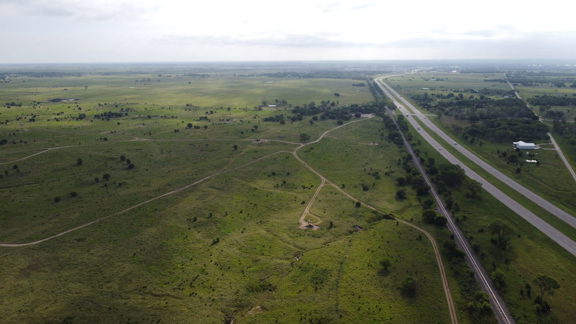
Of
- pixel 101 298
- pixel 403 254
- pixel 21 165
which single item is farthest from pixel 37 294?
pixel 21 165

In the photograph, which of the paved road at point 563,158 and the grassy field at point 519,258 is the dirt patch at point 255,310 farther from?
the paved road at point 563,158

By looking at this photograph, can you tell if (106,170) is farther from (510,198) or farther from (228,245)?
(510,198)

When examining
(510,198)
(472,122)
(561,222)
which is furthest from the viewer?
(472,122)

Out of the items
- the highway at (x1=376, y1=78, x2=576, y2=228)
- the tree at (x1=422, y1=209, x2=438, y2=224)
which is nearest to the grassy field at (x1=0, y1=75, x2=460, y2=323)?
the tree at (x1=422, y1=209, x2=438, y2=224)

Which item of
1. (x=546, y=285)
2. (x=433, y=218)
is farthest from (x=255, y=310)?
(x=546, y=285)

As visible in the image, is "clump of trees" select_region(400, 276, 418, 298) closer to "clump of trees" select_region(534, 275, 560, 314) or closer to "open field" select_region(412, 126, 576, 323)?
"open field" select_region(412, 126, 576, 323)

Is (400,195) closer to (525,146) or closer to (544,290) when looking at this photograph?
(544,290)

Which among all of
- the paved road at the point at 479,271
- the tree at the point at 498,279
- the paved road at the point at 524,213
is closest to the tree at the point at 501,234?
the paved road at the point at 479,271
